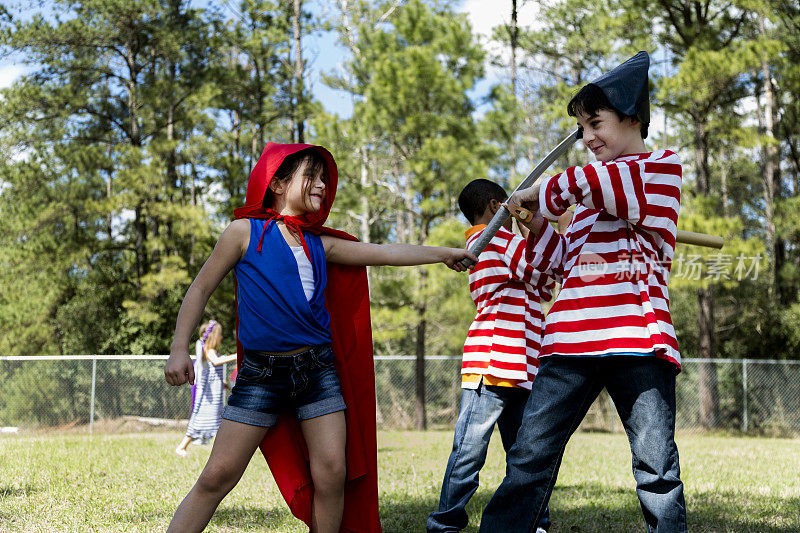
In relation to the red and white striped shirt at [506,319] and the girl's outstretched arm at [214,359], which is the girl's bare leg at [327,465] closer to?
the red and white striped shirt at [506,319]

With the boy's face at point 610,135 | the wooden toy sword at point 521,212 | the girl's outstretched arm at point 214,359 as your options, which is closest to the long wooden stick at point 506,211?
the wooden toy sword at point 521,212

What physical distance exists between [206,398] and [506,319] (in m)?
6.55

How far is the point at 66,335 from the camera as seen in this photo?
18469mm

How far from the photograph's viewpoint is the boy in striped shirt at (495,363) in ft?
11.3

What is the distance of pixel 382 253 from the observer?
301 centimetres

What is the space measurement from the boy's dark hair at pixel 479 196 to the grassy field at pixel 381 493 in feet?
5.47

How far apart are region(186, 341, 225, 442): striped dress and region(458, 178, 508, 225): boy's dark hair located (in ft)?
20.0

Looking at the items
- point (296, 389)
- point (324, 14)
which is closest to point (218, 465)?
point (296, 389)

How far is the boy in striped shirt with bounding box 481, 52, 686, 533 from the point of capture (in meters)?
2.47

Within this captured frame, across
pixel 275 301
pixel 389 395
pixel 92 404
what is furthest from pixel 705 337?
pixel 275 301

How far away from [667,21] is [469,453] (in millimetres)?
17371

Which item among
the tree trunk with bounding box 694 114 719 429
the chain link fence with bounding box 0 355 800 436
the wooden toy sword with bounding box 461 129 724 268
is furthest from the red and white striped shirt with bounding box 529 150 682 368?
the tree trunk with bounding box 694 114 719 429

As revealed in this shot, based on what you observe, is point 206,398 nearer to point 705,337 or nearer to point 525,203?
point 525,203

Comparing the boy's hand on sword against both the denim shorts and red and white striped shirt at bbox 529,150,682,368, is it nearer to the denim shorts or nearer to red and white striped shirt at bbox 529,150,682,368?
red and white striped shirt at bbox 529,150,682,368
